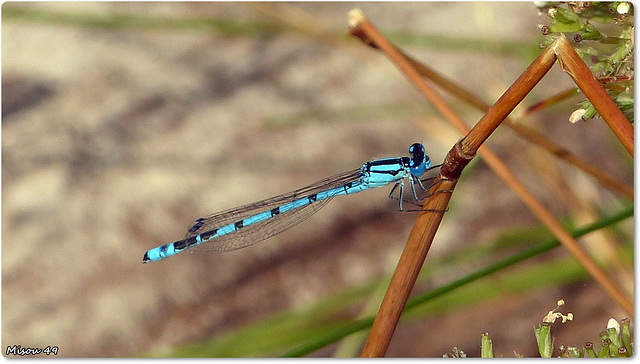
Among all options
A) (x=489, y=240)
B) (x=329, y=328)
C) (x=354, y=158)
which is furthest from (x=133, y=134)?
(x=489, y=240)

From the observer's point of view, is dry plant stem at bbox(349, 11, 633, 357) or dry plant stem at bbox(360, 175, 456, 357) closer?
dry plant stem at bbox(349, 11, 633, 357)

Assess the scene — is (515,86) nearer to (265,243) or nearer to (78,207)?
(265,243)

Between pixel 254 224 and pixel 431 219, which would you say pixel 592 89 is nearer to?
pixel 431 219

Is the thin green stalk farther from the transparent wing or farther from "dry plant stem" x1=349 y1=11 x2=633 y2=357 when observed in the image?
the transparent wing

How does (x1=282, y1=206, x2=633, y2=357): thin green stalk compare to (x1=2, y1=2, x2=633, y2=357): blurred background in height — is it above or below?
below

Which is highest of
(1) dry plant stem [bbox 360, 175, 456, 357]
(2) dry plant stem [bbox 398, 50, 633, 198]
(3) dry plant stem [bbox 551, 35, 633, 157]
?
(2) dry plant stem [bbox 398, 50, 633, 198]

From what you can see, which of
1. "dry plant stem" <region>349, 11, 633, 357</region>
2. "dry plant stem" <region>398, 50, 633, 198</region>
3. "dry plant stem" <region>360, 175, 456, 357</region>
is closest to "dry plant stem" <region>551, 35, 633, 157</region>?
"dry plant stem" <region>349, 11, 633, 357</region>
